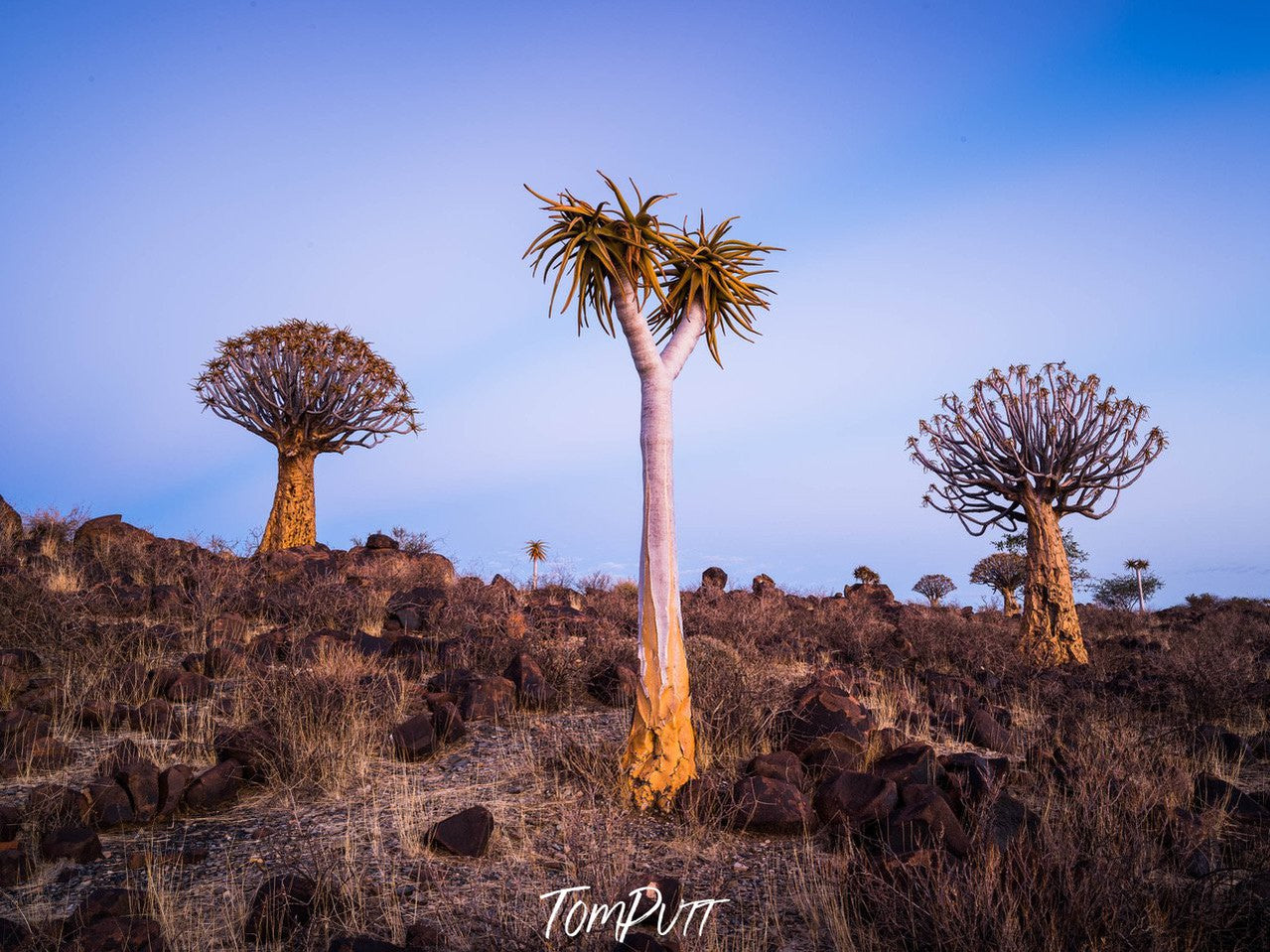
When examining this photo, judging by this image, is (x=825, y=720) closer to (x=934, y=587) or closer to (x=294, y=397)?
(x=294, y=397)

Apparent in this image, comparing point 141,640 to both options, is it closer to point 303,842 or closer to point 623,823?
point 303,842

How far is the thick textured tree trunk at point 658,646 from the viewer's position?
196 inches

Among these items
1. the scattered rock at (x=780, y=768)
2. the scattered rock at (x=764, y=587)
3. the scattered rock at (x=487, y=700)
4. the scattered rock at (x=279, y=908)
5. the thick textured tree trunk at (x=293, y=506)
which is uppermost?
the thick textured tree trunk at (x=293, y=506)

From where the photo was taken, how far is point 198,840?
474 cm

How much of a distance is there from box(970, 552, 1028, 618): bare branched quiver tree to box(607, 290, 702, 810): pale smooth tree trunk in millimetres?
21124

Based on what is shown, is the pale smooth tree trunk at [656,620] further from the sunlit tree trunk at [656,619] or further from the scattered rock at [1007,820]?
the scattered rock at [1007,820]

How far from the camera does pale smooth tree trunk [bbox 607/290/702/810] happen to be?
16.4 ft

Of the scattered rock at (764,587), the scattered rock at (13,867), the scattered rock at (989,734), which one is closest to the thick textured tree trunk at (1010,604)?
the scattered rock at (764,587)

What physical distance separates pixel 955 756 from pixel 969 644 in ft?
24.8

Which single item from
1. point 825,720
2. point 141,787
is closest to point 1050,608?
point 825,720

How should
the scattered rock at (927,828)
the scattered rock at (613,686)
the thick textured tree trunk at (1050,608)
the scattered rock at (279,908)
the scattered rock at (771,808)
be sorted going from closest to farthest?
the scattered rock at (279,908) < the scattered rock at (927,828) < the scattered rock at (771,808) < the scattered rock at (613,686) < the thick textured tree trunk at (1050,608)

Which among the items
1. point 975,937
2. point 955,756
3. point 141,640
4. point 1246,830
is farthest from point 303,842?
point 1246,830

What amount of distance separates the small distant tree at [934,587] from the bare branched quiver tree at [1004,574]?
1.55 meters

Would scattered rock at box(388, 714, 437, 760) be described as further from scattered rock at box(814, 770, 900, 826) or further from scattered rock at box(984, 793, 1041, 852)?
scattered rock at box(984, 793, 1041, 852)
